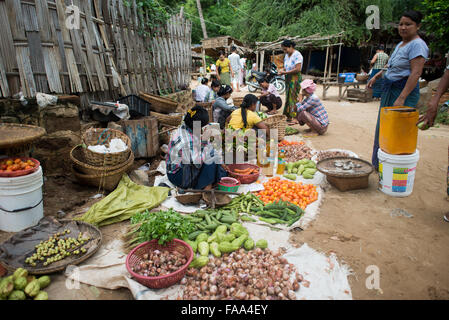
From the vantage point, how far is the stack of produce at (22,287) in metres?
2.14

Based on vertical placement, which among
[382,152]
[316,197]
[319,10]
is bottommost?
[316,197]

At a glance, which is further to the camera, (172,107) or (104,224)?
(172,107)

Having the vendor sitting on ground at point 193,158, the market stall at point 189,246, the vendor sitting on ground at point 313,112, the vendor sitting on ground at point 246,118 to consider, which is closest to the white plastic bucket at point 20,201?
the market stall at point 189,246

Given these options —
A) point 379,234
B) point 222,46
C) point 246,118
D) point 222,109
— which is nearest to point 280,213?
point 379,234

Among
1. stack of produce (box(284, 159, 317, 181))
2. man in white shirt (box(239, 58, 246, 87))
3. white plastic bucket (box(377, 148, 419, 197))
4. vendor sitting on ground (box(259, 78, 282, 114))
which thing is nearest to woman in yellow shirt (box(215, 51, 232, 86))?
vendor sitting on ground (box(259, 78, 282, 114))

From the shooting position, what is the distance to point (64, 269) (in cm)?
255

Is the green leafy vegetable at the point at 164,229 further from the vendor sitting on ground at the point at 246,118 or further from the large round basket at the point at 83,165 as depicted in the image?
the vendor sitting on ground at the point at 246,118

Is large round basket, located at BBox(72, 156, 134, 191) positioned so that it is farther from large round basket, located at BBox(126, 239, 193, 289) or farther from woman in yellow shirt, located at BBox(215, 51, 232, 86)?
woman in yellow shirt, located at BBox(215, 51, 232, 86)

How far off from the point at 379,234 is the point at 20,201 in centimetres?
371

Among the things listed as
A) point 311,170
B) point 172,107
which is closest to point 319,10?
point 172,107

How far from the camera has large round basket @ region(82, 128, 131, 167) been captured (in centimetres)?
394

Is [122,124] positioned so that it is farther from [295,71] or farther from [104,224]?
[295,71]

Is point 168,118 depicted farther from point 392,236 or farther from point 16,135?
point 392,236

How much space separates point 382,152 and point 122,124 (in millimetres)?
4073
